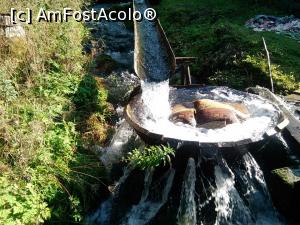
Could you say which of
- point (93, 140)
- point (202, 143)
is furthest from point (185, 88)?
point (202, 143)

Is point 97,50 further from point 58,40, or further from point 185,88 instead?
point 185,88

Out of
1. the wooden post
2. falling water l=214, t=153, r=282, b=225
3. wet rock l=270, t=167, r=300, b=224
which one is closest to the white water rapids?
falling water l=214, t=153, r=282, b=225

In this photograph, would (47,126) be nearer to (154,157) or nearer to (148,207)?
(154,157)

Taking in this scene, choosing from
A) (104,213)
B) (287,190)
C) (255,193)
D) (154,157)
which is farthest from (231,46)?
(104,213)

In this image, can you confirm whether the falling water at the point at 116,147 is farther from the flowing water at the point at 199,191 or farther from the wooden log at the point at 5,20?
the wooden log at the point at 5,20

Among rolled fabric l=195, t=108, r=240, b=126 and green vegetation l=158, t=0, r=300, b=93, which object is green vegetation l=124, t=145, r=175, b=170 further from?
green vegetation l=158, t=0, r=300, b=93
